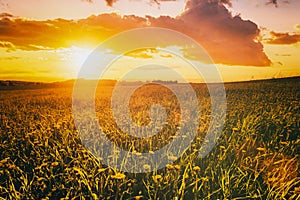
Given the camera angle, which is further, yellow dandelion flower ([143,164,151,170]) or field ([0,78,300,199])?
yellow dandelion flower ([143,164,151,170])

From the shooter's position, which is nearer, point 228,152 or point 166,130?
point 228,152

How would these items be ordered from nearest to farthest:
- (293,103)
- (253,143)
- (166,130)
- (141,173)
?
1. (141,173)
2. (253,143)
3. (166,130)
4. (293,103)

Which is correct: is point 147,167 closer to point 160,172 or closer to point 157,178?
point 160,172

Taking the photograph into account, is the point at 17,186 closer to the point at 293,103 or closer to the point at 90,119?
the point at 90,119

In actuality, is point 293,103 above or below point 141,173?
above

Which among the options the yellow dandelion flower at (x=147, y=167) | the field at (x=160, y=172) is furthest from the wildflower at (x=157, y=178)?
the yellow dandelion flower at (x=147, y=167)

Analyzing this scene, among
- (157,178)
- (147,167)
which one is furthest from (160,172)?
(157,178)

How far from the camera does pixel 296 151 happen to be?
16.1 ft

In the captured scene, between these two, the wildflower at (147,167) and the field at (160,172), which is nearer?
the field at (160,172)

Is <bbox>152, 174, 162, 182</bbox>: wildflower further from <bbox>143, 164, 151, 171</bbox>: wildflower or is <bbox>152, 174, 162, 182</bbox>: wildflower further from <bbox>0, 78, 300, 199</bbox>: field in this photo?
<bbox>143, 164, 151, 171</bbox>: wildflower

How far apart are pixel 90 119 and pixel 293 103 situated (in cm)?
568

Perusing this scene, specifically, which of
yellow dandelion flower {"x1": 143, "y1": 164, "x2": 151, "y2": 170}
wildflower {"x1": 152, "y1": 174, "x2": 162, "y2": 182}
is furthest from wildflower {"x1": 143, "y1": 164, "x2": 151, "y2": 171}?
wildflower {"x1": 152, "y1": 174, "x2": 162, "y2": 182}

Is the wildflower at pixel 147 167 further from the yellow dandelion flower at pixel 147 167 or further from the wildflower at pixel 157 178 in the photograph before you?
the wildflower at pixel 157 178

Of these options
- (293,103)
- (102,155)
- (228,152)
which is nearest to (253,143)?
(228,152)
